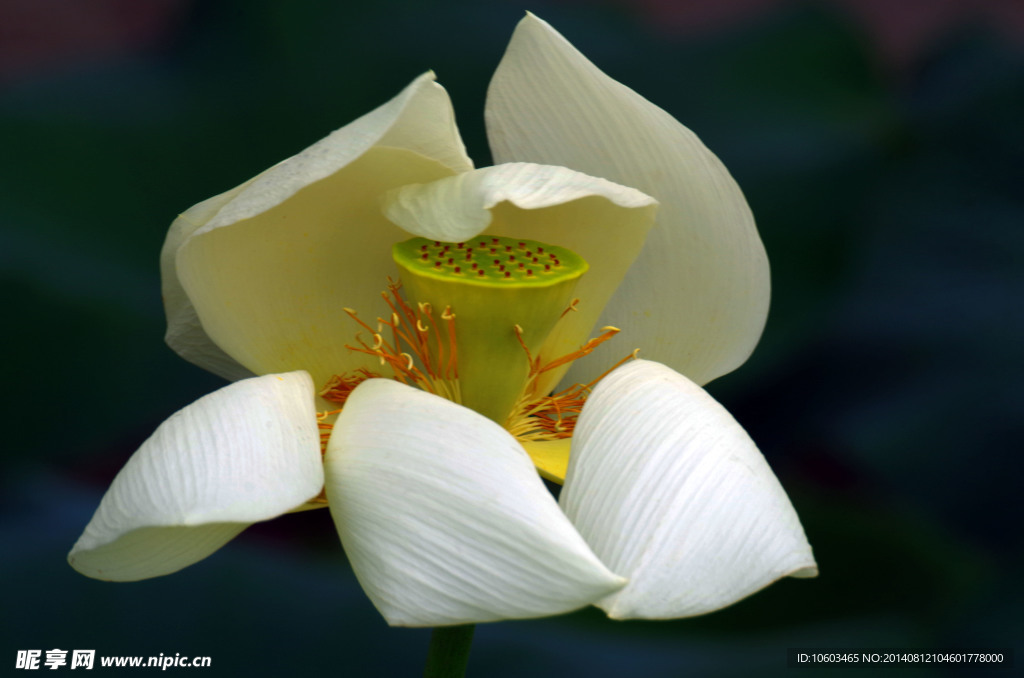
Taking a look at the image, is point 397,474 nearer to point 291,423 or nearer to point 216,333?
point 291,423

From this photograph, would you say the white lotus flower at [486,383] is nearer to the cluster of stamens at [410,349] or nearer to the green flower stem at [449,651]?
the cluster of stamens at [410,349]

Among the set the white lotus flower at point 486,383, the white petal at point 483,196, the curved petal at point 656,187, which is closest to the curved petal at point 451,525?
the white lotus flower at point 486,383

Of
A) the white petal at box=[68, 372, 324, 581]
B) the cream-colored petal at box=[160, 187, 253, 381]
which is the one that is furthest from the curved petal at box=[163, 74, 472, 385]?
the white petal at box=[68, 372, 324, 581]

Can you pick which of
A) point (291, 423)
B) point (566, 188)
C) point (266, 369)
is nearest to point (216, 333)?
point (266, 369)

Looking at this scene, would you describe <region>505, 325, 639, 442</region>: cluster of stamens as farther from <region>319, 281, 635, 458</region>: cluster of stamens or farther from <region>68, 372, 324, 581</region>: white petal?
<region>68, 372, 324, 581</region>: white petal

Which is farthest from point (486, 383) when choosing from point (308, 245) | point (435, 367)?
point (308, 245)

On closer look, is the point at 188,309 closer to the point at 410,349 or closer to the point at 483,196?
the point at 410,349

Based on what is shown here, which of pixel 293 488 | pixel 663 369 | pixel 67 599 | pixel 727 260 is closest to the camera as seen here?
pixel 293 488
